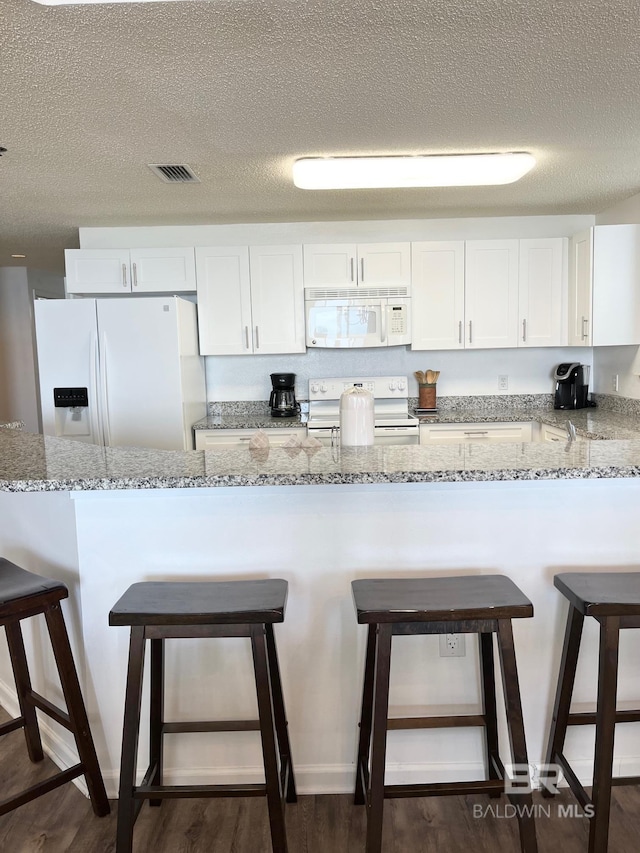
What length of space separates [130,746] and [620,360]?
3.81 m

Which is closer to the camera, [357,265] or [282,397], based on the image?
[357,265]

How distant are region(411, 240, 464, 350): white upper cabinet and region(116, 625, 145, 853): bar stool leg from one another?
10.4 feet

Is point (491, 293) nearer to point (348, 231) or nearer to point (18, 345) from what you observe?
point (348, 231)

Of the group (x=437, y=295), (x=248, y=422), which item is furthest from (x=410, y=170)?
(x=248, y=422)

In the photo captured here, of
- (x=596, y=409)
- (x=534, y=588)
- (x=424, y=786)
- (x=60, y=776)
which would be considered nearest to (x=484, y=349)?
(x=596, y=409)

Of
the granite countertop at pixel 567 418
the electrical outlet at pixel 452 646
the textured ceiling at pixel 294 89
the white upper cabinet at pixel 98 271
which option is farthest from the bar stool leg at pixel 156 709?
the white upper cabinet at pixel 98 271

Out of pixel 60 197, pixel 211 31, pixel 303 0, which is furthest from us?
pixel 60 197

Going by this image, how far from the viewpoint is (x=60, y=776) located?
5.42ft

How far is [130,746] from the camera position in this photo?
1445 mm

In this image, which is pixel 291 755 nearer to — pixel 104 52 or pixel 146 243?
pixel 104 52

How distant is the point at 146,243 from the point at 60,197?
96 cm

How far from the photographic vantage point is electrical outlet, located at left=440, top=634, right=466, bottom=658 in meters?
1.83

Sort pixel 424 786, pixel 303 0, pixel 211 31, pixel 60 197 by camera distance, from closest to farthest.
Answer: pixel 424 786
pixel 303 0
pixel 211 31
pixel 60 197

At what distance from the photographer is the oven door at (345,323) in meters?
4.18
